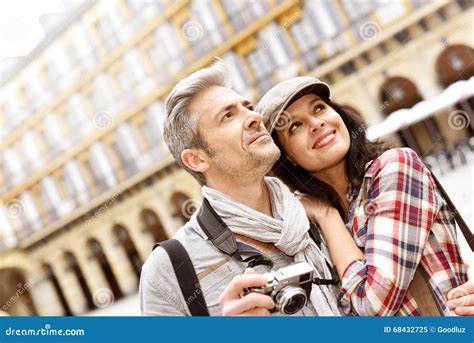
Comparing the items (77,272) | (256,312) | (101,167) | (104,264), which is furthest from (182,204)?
(256,312)

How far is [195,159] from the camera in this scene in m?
1.51

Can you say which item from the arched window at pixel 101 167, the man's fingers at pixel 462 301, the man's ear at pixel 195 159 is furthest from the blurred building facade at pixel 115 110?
the man's fingers at pixel 462 301

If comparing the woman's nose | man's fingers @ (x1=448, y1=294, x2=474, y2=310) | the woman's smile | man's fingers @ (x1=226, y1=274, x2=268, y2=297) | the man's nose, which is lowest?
man's fingers @ (x1=448, y1=294, x2=474, y2=310)

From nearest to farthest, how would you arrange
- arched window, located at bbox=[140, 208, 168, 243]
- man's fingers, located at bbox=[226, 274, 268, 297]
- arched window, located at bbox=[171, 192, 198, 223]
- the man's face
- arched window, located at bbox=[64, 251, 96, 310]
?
man's fingers, located at bbox=[226, 274, 268, 297]
the man's face
arched window, located at bbox=[64, 251, 96, 310]
arched window, located at bbox=[140, 208, 168, 243]
arched window, located at bbox=[171, 192, 198, 223]

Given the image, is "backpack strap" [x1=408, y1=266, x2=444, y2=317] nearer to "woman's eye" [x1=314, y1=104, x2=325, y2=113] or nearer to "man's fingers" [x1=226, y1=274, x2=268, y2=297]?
"man's fingers" [x1=226, y1=274, x2=268, y2=297]

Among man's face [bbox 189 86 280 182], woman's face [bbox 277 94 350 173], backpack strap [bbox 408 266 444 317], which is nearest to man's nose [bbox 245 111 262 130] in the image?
man's face [bbox 189 86 280 182]

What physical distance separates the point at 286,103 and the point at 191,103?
268 mm

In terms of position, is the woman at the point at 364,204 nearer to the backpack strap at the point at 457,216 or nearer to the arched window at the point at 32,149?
the backpack strap at the point at 457,216

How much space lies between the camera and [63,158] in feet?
11.7

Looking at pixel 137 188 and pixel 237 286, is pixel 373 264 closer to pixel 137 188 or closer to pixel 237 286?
pixel 237 286

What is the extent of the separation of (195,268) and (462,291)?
686 millimetres

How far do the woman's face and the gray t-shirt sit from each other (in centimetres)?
31

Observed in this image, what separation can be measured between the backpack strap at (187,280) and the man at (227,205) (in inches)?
0.5

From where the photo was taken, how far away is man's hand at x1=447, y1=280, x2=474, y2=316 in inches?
52.3
